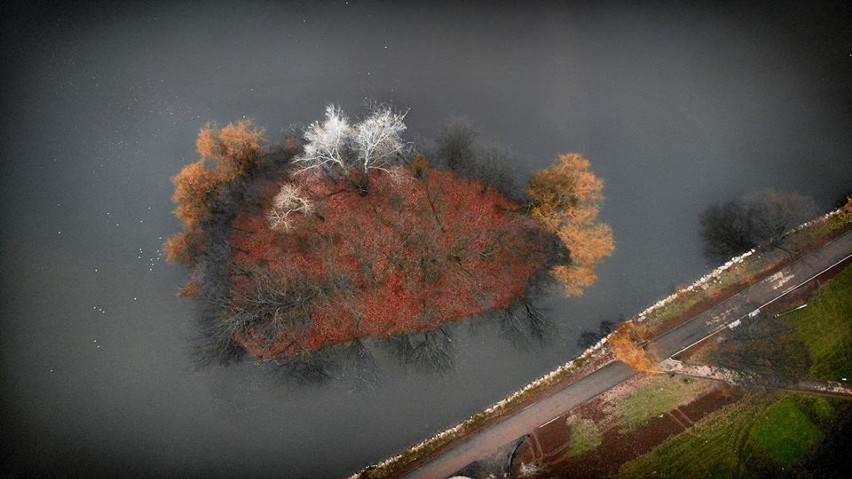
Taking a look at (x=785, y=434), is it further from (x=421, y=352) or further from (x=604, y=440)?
(x=421, y=352)

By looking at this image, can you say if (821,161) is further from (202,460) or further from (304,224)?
(202,460)

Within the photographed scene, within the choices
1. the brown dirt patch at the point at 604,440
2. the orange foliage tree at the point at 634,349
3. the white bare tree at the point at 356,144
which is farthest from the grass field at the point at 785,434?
the white bare tree at the point at 356,144

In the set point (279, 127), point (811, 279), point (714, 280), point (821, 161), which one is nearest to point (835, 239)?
point (811, 279)

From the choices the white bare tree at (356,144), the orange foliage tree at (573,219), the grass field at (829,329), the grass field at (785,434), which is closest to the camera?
the white bare tree at (356,144)

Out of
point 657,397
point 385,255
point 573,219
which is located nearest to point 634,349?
point 657,397

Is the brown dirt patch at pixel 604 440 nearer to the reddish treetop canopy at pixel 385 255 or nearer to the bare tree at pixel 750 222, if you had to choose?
the reddish treetop canopy at pixel 385 255
